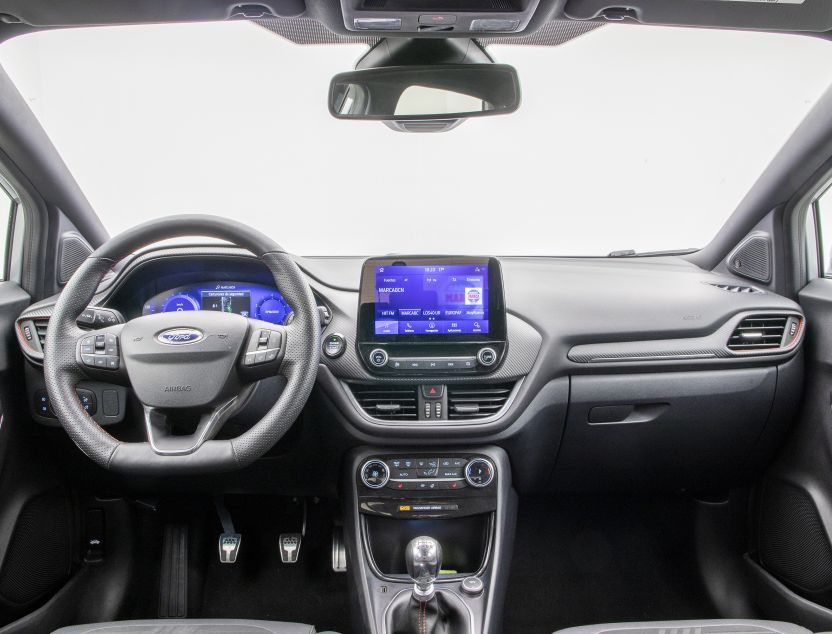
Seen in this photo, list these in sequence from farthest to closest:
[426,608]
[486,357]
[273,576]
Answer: [273,576], [486,357], [426,608]

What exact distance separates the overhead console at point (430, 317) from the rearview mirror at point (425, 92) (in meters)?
0.52

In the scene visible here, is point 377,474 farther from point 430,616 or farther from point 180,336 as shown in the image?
point 180,336

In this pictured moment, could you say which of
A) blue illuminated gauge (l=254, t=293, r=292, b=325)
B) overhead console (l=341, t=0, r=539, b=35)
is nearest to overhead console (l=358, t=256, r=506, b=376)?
blue illuminated gauge (l=254, t=293, r=292, b=325)

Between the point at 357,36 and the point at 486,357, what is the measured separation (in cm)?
108

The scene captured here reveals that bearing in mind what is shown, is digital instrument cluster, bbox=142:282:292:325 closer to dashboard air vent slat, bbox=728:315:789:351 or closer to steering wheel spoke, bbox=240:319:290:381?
steering wheel spoke, bbox=240:319:290:381

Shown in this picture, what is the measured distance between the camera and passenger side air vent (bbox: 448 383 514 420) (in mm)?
2182

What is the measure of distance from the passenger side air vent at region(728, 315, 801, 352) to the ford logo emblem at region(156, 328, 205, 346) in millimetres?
1793

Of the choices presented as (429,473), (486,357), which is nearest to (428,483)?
(429,473)

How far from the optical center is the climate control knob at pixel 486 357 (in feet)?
7.02

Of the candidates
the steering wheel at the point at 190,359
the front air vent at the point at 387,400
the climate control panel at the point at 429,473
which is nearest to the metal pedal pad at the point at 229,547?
the climate control panel at the point at 429,473

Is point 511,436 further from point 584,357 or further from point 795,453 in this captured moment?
point 795,453

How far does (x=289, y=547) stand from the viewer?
8.50ft

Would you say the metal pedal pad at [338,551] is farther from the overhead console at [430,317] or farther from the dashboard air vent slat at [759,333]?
the dashboard air vent slat at [759,333]

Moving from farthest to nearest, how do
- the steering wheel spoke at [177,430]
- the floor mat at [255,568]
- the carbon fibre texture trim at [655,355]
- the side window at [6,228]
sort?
the floor mat at [255,568], the side window at [6,228], the carbon fibre texture trim at [655,355], the steering wheel spoke at [177,430]
